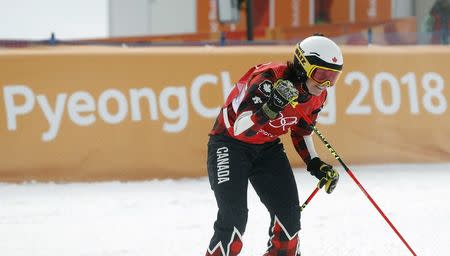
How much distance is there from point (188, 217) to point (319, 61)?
289 centimetres

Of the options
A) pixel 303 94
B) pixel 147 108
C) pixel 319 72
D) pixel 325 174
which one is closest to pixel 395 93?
pixel 147 108

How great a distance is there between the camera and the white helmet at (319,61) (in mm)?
4172

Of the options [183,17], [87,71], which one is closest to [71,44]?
[87,71]

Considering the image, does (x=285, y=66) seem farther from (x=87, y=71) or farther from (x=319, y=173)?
(x=87, y=71)

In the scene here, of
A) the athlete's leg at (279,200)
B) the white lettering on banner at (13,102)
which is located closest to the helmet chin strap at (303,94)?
the athlete's leg at (279,200)

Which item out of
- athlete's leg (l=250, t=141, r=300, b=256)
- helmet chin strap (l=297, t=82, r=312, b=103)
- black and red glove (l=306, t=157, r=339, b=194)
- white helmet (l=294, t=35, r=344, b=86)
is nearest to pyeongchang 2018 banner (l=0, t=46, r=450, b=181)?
black and red glove (l=306, t=157, r=339, b=194)

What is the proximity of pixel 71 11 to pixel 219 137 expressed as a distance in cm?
1281

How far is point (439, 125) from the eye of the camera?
905cm

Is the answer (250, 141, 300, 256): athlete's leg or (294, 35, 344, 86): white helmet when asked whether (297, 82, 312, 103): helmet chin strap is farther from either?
(250, 141, 300, 256): athlete's leg

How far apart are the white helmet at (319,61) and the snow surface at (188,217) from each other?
1738mm

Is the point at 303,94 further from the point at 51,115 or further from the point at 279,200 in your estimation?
the point at 51,115

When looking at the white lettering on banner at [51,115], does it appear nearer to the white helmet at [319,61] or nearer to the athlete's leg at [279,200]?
the athlete's leg at [279,200]

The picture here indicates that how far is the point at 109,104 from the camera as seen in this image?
8.34 metres

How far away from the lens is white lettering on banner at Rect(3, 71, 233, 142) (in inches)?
323
